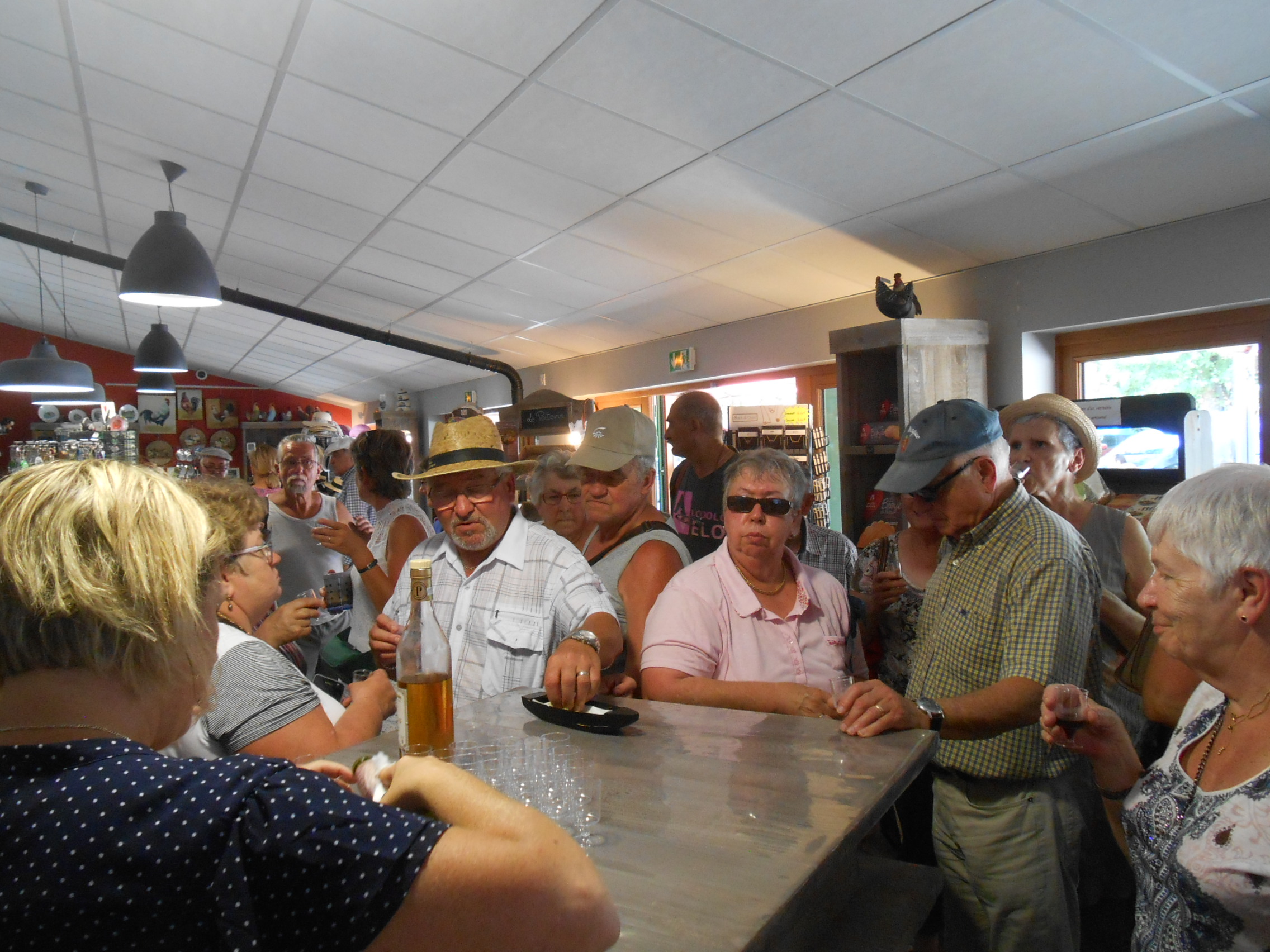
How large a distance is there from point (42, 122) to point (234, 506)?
4580 millimetres

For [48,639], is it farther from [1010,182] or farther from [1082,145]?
[1010,182]

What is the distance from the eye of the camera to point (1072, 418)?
8.64 feet

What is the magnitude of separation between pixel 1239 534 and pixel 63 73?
5282mm

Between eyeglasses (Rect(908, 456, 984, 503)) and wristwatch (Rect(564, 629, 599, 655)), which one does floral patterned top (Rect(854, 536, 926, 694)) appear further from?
wristwatch (Rect(564, 629, 599, 655))

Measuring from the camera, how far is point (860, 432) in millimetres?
4316

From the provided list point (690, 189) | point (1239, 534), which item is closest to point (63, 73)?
point (690, 189)

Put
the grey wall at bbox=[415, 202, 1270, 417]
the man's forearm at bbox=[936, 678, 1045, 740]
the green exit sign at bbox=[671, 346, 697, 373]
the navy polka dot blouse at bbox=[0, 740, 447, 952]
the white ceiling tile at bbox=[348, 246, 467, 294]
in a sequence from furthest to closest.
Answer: the green exit sign at bbox=[671, 346, 697, 373]
the white ceiling tile at bbox=[348, 246, 467, 294]
the grey wall at bbox=[415, 202, 1270, 417]
the man's forearm at bbox=[936, 678, 1045, 740]
the navy polka dot blouse at bbox=[0, 740, 447, 952]

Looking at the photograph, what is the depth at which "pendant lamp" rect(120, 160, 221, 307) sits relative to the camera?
13.5ft

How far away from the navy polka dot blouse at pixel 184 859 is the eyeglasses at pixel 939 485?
1575 millimetres

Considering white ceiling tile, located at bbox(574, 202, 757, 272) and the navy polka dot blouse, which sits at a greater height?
white ceiling tile, located at bbox(574, 202, 757, 272)

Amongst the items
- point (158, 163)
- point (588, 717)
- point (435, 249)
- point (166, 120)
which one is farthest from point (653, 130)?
point (158, 163)

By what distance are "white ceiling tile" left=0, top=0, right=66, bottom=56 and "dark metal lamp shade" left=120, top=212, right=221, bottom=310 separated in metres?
0.84

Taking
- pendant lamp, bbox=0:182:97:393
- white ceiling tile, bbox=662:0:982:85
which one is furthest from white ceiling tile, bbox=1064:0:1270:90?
pendant lamp, bbox=0:182:97:393

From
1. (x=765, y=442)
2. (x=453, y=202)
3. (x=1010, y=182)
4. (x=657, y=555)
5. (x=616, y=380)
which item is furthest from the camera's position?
(x=616, y=380)
